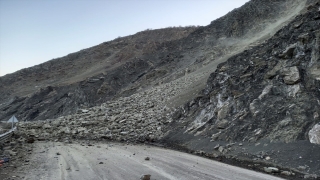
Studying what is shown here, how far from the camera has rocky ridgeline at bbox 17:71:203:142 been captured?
15.2 meters

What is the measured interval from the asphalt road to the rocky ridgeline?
13.5 feet

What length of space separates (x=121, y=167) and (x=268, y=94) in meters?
7.49

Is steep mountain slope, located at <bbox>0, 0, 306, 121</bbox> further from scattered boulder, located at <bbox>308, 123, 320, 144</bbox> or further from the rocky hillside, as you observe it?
scattered boulder, located at <bbox>308, 123, 320, 144</bbox>

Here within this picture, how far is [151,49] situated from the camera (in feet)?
121

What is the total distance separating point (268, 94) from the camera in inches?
459

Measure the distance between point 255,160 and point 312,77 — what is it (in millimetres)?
4541

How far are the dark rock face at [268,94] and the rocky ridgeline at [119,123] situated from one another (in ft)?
6.51

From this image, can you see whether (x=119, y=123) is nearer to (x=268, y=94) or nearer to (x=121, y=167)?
(x=121, y=167)

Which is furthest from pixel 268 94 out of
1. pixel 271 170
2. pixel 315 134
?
pixel 271 170

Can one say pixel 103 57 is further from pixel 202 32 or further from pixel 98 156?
pixel 98 156

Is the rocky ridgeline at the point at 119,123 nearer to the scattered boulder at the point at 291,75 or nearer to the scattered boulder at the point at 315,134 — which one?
the scattered boulder at the point at 291,75

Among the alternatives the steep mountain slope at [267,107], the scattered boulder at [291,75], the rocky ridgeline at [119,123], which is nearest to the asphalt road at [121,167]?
the steep mountain slope at [267,107]

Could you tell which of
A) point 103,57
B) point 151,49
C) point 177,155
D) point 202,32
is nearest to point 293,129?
point 177,155

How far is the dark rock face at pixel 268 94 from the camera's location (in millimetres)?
9953
